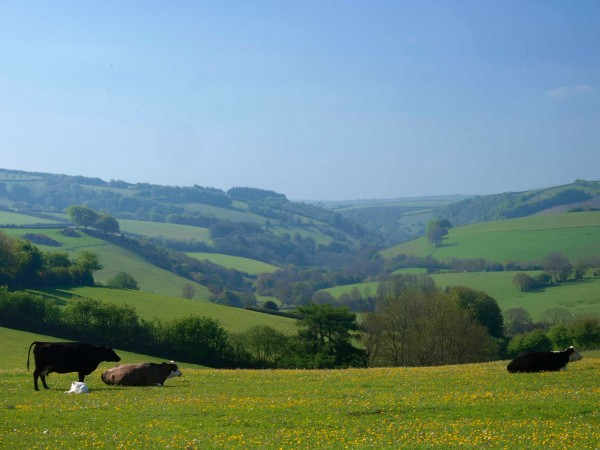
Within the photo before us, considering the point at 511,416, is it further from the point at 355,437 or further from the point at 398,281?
the point at 398,281

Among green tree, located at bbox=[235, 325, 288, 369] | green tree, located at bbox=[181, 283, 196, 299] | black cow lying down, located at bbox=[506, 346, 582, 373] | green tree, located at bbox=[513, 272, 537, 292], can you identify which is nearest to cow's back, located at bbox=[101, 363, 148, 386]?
black cow lying down, located at bbox=[506, 346, 582, 373]

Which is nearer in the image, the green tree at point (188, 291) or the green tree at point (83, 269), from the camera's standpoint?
the green tree at point (83, 269)

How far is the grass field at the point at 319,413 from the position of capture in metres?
15.0

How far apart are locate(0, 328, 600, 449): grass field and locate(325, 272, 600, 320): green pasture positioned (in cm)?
8286

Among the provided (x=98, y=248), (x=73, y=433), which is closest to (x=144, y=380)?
(x=73, y=433)

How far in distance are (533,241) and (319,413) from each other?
6356 inches

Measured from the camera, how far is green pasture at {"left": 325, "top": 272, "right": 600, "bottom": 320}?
109062 mm

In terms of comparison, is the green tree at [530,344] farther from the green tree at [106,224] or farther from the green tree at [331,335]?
the green tree at [106,224]

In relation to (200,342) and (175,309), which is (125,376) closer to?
(200,342)

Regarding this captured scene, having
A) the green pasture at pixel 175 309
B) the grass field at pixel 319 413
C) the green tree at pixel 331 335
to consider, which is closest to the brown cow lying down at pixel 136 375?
the grass field at pixel 319 413

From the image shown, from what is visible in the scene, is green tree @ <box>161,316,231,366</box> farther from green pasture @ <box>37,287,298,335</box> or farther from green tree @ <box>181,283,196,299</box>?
green tree @ <box>181,283,196,299</box>

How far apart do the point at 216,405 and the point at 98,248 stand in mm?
136294

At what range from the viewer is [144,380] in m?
25.3

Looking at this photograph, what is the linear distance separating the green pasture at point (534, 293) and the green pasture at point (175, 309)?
44.3 m
